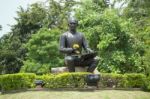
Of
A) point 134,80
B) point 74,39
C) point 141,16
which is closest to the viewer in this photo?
point 134,80

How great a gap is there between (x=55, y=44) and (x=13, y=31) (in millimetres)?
12624

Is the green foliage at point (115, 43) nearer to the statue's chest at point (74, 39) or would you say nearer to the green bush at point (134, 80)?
the statue's chest at point (74, 39)

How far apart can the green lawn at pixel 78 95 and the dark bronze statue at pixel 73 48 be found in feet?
5.35

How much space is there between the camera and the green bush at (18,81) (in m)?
16.9

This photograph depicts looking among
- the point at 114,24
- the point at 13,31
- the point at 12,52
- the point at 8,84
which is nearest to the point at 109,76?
the point at 8,84

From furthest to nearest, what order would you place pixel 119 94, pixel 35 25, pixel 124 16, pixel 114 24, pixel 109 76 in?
1. pixel 35 25
2. pixel 124 16
3. pixel 114 24
4. pixel 109 76
5. pixel 119 94

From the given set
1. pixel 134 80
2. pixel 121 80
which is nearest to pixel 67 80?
pixel 121 80

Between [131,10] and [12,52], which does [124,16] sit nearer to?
[131,10]

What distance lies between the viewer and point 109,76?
17281mm

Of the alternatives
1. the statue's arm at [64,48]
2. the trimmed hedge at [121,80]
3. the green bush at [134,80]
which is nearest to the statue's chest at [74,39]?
the statue's arm at [64,48]

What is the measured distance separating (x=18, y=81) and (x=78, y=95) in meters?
2.53

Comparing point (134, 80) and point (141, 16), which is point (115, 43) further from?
point (134, 80)

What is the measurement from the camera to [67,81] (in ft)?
53.8

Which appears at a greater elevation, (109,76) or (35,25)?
(35,25)
